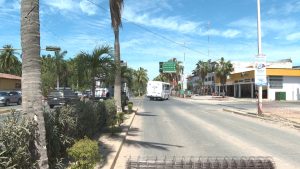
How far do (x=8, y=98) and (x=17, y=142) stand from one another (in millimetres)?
45376

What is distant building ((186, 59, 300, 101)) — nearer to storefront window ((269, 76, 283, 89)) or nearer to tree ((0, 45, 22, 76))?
storefront window ((269, 76, 283, 89))

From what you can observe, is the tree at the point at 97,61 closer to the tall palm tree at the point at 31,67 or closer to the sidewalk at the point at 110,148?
the sidewalk at the point at 110,148

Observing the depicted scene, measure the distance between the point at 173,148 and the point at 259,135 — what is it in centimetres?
533

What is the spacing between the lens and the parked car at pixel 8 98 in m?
48.2

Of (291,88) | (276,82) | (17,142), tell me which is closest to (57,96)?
(17,142)

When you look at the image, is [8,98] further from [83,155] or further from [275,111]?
[83,155]

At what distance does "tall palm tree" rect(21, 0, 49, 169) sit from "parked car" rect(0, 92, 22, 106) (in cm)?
4301

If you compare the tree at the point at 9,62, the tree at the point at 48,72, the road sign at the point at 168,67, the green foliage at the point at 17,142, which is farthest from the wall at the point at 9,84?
the green foliage at the point at 17,142

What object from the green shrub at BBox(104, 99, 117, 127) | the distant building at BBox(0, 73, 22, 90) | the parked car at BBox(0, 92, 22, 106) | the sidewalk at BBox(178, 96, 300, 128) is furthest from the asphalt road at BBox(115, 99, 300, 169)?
the distant building at BBox(0, 73, 22, 90)

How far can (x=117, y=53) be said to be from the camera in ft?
81.6

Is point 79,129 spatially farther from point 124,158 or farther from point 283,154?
point 283,154

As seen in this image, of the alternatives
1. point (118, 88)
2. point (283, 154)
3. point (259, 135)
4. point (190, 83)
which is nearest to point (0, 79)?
point (118, 88)

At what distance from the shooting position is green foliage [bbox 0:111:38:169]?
5.77m

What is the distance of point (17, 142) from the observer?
5.99m
